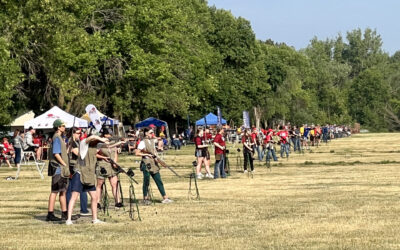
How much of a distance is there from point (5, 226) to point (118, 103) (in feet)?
148

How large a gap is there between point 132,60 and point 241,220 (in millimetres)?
42853

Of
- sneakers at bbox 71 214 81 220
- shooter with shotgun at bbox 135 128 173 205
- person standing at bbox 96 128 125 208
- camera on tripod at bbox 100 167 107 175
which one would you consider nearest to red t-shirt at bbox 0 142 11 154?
shooter with shotgun at bbox 135 128 173 205

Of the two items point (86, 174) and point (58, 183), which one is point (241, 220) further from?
point (58, 183)

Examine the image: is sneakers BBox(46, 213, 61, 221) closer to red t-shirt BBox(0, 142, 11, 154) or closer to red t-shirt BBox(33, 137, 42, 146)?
red t-shirt BBox(0, 142, 11, 154)

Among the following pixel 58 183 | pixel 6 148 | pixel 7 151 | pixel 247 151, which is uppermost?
pixel 6 148

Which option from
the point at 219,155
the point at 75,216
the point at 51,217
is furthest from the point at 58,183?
the point at 219,155

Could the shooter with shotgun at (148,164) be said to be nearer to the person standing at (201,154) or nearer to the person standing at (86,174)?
the person standing at (86,174)

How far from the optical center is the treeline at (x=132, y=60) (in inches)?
1903

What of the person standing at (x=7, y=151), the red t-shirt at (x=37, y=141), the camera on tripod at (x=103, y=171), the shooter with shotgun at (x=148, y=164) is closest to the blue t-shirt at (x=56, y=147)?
the camera on tripod at (x=103, y=171)

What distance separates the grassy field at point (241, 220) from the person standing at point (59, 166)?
556 millimetres

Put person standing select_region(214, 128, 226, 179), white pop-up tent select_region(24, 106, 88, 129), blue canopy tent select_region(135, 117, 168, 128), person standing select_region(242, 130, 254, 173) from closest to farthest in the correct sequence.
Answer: person standing select_region(214, 128, 226, 179)
person standing select_region(242, 130, 254, 173)
white pop-up tent select_region(24, 106, 88, 129)
blue canopy tent select_region(135, 117, 168, 128)

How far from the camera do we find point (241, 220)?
54.2ft

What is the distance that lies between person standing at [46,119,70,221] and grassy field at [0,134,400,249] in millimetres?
556

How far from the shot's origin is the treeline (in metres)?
48.3
